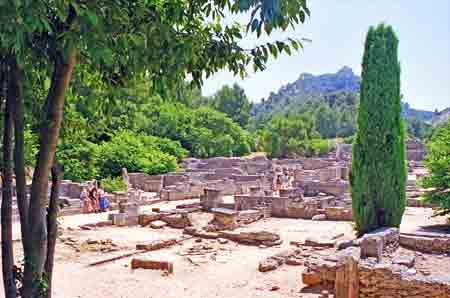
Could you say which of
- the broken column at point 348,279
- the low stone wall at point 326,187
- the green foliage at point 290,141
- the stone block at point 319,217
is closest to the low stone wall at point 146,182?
the low stone wall at point 326,187

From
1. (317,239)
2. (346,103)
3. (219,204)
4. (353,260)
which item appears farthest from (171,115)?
(346,103)

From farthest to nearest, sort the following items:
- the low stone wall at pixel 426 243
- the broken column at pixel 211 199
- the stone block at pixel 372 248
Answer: the broken column at pixel 211 199 < the low stone wall at pixel 426 243 < the stone block at pixel 372 248

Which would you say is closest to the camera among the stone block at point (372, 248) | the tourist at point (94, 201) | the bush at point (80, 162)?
the stone block at point (372, 248)

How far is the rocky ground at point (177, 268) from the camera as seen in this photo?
32.9 feet

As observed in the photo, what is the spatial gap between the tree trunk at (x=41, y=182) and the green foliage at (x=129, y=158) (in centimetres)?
3139

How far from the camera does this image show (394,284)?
816cm

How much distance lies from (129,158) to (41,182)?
3362cm

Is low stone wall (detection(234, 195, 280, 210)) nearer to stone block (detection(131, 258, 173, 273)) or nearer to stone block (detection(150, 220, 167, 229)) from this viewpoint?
stone block (detection(150, 220, 167, 229))

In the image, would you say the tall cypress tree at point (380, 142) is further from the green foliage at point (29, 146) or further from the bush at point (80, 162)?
the bush at point (80, 162)

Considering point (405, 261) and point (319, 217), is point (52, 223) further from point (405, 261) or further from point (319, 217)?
point (319, 217)

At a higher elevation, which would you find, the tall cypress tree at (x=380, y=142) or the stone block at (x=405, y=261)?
the tall cypress tree at (x=380, y=142)

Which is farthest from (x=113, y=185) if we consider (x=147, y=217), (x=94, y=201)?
(x=147, y=217)

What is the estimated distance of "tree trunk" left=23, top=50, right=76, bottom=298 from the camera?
11.2 ft

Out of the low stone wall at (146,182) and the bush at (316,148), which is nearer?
the low stone wall at (146,182)
